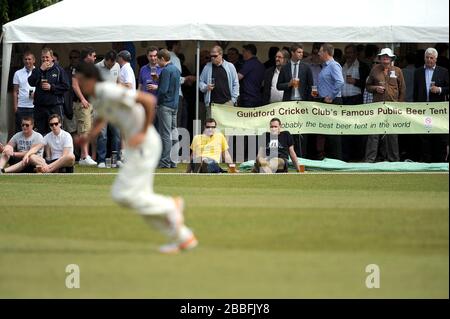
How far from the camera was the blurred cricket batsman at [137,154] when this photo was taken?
1159 cm

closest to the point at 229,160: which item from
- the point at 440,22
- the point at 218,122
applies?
the point at 218,122

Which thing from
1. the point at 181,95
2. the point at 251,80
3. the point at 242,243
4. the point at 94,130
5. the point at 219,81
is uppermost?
the point at 94,130

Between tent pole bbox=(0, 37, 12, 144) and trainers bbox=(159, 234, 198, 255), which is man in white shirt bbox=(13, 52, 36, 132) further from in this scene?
trainers bbox=(159, 234, 198, 255)

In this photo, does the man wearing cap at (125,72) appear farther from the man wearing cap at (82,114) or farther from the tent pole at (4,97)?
the tent pole at (4,97)

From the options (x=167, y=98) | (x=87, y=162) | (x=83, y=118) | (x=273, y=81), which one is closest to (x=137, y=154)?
(x=167, y=98)

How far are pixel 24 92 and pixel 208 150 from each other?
4809 mm

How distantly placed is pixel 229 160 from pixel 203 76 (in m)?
2.57

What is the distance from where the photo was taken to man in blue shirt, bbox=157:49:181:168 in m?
23.9

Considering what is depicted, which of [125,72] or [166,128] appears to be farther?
[125,72]

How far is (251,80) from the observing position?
84.4 feet

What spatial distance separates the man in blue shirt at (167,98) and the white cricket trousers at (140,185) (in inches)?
484

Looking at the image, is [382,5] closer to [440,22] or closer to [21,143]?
[440,22]

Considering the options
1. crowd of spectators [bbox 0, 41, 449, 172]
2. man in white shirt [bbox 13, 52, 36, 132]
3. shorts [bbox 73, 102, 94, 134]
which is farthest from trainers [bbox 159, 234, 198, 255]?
shorts [bbox 73, 102, 94, 134]

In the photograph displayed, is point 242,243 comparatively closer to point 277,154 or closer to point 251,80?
point 277,154
